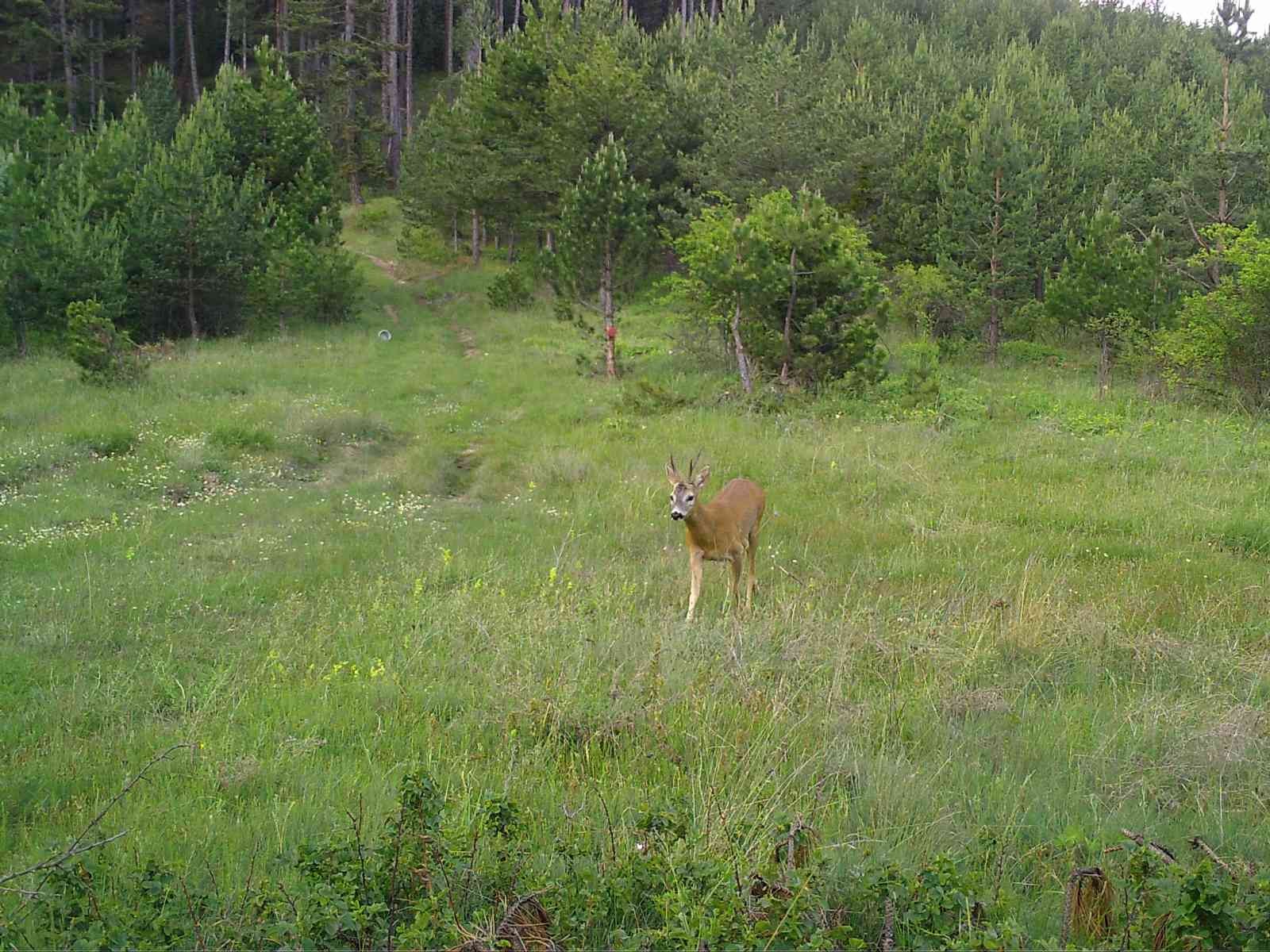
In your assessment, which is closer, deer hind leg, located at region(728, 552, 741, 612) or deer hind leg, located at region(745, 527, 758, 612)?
deer hind leg, located at region(728, 552, 741, 612)

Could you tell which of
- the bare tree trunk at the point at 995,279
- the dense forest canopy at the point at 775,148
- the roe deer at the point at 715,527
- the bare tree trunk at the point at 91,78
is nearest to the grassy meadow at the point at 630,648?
the roe deer at the point at 715,527

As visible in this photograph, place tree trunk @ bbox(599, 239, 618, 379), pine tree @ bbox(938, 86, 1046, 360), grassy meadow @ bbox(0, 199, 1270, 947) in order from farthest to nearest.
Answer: pine tree @ bbox(938, 86, 1046, 360) → tree trunk @ bbox(599, 239, 618, 379) → grassy meadow @ bbox(0, 199, 1270, 947)

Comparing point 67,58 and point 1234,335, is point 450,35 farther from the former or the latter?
point 1234,335

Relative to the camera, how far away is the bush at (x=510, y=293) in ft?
103

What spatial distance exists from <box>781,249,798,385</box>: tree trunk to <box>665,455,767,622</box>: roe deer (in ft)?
31.6

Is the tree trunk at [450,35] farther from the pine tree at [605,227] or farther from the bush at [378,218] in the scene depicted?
the pine tree at [605,227]

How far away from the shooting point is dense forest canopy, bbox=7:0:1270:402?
82.1 feet

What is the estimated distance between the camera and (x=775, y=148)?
28.0 metres

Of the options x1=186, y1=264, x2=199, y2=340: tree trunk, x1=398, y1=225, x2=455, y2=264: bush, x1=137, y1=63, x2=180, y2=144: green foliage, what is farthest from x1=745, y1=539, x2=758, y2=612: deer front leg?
x1=137, y1=63, x2=180, y2=144: green foliage

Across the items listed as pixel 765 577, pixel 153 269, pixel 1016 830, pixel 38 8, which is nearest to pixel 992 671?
pixel 1016 830

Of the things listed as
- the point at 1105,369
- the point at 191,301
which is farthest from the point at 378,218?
the point at 1105,369

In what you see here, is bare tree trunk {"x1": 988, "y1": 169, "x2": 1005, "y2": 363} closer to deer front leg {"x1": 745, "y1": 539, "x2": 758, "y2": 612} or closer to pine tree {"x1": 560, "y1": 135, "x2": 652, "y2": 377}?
pine tree {"x1": 560, "y1": 135, "x2": 652, "y2": 377}

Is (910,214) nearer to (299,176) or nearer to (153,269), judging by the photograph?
(299,176)

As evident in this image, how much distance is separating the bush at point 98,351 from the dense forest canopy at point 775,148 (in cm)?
491
